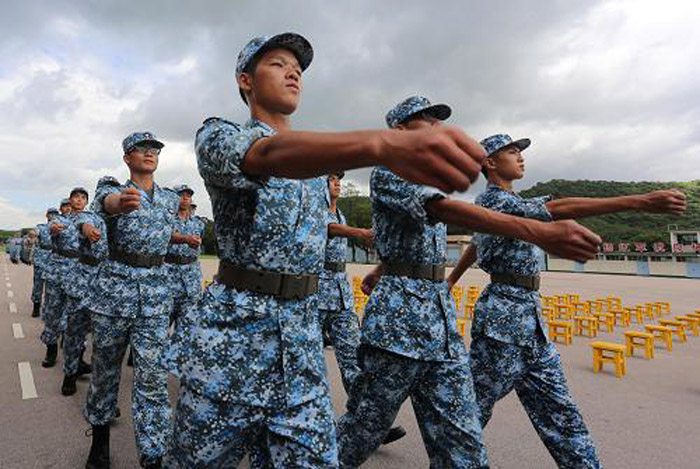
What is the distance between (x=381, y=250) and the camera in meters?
2.73

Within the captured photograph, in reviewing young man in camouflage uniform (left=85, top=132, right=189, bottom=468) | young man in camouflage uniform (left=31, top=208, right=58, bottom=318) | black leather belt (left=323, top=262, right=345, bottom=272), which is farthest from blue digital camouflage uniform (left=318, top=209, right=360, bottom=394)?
young man in camouflage uniform (left=31, top=208, right=58, bottom=318)

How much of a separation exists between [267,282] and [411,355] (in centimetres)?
107

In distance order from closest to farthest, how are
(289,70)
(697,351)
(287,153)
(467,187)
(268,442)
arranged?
(467,187), (287,153), (268,442), (289,70), (697,351)

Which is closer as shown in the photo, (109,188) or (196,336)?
(196,336)

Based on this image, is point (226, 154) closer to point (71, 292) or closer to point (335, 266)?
point (335, 266)

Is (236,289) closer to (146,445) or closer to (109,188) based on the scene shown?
(146,445)

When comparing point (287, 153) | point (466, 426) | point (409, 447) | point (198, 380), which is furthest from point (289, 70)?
point (409, 447)

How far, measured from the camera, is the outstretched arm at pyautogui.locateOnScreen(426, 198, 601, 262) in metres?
1.48

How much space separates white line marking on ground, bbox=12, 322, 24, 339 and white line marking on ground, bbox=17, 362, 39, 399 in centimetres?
247

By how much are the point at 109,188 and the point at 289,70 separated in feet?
7.17

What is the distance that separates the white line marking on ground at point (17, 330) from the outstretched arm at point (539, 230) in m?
9.11

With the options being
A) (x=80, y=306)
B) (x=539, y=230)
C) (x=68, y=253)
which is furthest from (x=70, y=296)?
(x=539, y=230)

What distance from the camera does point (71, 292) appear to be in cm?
596

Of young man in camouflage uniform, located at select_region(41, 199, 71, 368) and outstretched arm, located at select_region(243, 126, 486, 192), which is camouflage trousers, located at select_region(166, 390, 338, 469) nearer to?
outstretched arm, located at select_region(243, 126, 486, 192)
